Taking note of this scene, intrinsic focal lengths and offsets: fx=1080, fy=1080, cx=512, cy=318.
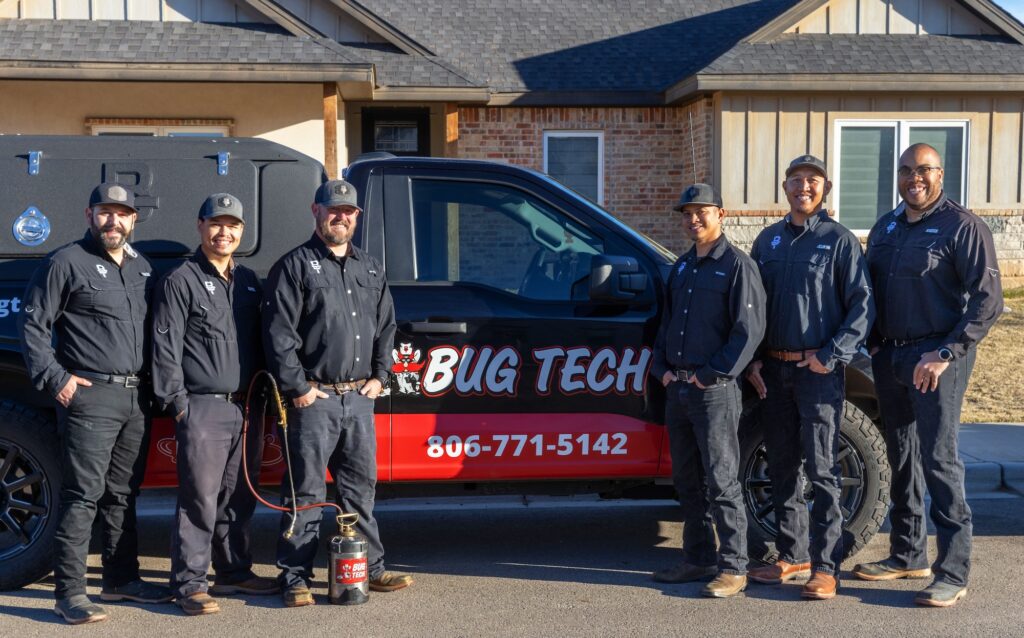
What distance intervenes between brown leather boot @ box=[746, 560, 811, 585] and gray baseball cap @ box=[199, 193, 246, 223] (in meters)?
2.93

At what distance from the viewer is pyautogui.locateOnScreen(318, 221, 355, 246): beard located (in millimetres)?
4711

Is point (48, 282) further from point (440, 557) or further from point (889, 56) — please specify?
point (889, 56)

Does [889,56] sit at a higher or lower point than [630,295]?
higher

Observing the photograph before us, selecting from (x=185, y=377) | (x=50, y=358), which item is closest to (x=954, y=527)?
(x=185, y=377)

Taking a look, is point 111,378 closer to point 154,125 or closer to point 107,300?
point 107,300

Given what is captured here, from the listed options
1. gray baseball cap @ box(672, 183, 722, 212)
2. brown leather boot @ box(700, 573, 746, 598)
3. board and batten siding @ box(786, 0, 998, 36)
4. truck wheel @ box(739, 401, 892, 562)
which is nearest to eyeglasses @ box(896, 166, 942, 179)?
gray baseball cap @ box(672, 183, 722, 212)

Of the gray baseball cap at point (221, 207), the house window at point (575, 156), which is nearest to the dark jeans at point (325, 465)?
the gray baseball cap at point (221, 207)

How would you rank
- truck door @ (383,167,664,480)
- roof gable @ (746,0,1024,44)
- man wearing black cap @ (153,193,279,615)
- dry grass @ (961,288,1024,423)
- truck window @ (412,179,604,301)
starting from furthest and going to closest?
roof gable @ (746,0,1024,44), dry grass @ (961,288,1024,423), truck window @ (412,179,604,301), truck door @ (383,167,664,480), man wearing black cap @ (153,193,279,615)

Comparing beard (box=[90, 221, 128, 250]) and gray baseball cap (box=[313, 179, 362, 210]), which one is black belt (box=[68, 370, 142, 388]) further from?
gray baseball cap (box=[313, 179, 362, 210])

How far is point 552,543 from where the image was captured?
6004 mm

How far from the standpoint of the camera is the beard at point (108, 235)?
4.62 m

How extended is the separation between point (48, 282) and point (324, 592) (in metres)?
1.87

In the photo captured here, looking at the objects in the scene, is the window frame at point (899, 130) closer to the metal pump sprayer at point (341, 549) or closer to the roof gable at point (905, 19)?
the roof gable at point (905, 19)

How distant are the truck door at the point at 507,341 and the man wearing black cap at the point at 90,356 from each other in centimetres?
118
